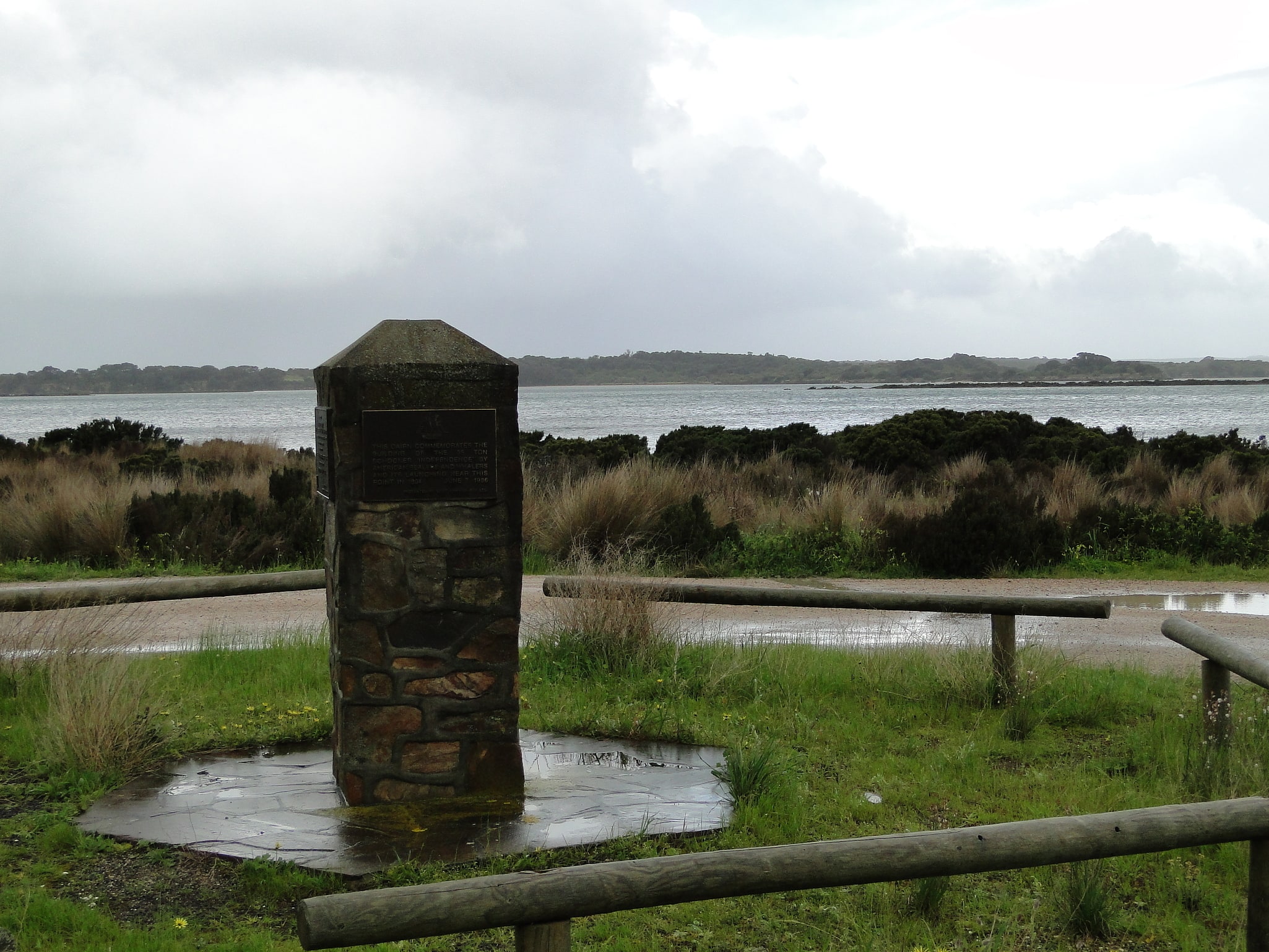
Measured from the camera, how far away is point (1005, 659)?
7211 millimetres

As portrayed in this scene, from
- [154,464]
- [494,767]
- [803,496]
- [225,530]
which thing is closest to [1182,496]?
[803,496]

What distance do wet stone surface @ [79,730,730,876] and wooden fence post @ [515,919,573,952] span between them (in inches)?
76.5

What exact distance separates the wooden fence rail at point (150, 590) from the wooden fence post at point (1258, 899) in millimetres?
4634

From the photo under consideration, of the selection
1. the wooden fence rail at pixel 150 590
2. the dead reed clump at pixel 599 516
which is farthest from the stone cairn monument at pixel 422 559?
the dead reed clump at pixel 599 516

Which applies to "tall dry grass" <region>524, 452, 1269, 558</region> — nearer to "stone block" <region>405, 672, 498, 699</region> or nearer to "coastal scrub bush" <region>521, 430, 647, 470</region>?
"coastal scrub bush" <region>521, 430, 647, 470</region>

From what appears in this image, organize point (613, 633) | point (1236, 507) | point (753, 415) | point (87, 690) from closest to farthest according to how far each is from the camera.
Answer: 1. point (87, 690)
2. point (613, 633)
3. point (1236, 507)
4. point (753, 415)

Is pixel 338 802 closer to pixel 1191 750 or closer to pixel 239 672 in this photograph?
pixel 239 672

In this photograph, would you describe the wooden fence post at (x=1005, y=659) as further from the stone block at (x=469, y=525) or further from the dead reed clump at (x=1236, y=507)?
the dead reed clump at (x=1236, y=507)

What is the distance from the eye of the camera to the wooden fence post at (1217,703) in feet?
19.2

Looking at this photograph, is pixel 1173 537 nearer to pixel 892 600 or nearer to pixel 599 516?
pixel 599 516

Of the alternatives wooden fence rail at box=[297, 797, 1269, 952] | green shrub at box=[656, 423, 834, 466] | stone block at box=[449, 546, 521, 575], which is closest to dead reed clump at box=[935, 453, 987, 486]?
green shrub at box=[656, 423, 834, 466]

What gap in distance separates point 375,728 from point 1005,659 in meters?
3.94

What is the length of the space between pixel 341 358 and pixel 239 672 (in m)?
3.75

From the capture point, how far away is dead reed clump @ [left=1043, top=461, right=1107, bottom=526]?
52.4 ft
